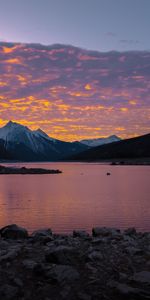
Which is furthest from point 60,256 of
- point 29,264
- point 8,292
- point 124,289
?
point 124,289

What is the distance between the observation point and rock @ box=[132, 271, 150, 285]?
12.9 meters

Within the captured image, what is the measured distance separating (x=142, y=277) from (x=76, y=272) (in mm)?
2221

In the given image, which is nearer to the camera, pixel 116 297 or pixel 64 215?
pixel 116 297

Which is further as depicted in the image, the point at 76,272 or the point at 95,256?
the point at 95,256

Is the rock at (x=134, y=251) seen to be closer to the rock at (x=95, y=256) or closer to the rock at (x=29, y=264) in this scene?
the rock at (x=95, y=256)

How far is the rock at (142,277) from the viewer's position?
1291 cm

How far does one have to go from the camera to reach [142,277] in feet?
42.9

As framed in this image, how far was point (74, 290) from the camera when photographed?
1284cm

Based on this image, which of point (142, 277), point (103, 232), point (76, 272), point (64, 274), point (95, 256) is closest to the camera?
point (142, 277)

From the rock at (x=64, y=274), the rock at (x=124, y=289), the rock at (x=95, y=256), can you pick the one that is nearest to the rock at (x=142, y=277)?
the rock at (x=124, y=289)

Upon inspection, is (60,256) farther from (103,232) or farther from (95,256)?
(103,232)

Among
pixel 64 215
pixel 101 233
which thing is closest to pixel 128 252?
pixel 101 233

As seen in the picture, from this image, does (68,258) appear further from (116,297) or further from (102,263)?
(116,297)

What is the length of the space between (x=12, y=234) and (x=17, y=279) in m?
8.32
